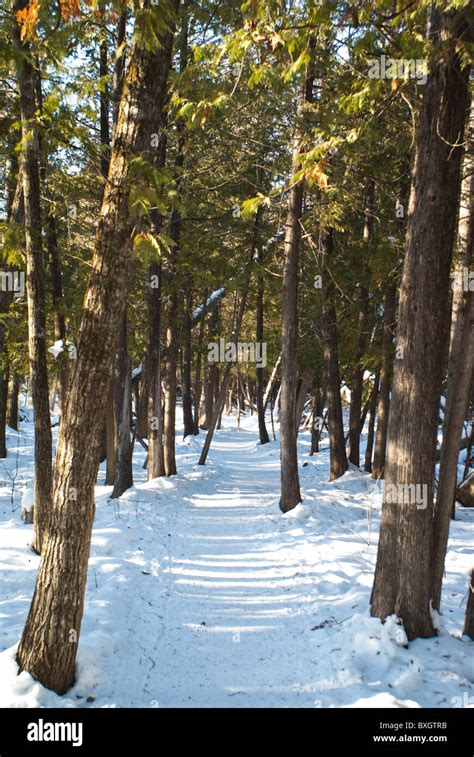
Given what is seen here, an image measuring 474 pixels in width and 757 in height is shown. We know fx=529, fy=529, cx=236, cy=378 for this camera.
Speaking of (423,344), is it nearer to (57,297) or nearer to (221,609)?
(221,609)

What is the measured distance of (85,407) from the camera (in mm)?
4242

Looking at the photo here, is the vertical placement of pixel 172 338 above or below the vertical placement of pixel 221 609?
above

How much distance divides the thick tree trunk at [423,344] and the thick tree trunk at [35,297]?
4632mm

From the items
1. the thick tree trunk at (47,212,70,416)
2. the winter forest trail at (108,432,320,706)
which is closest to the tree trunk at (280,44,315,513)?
the winter forest trail at (108,432,320,706)

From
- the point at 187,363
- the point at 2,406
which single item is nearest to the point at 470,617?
the point at 2,406

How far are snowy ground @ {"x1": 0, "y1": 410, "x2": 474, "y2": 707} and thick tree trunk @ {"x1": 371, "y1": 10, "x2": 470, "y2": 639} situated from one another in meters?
0.48

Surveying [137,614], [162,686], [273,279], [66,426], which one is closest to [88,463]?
[66,426]

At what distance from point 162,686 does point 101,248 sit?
379 cm

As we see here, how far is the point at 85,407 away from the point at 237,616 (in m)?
3.41

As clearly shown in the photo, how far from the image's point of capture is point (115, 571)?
6.90 m

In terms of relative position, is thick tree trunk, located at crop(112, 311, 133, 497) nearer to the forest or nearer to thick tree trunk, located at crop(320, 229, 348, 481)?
the forest

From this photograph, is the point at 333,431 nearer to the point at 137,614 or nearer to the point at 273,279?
the point at 273,279

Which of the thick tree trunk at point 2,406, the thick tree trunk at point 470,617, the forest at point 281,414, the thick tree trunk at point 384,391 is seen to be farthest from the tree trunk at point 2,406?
the thick tree trunk at point 470,617
